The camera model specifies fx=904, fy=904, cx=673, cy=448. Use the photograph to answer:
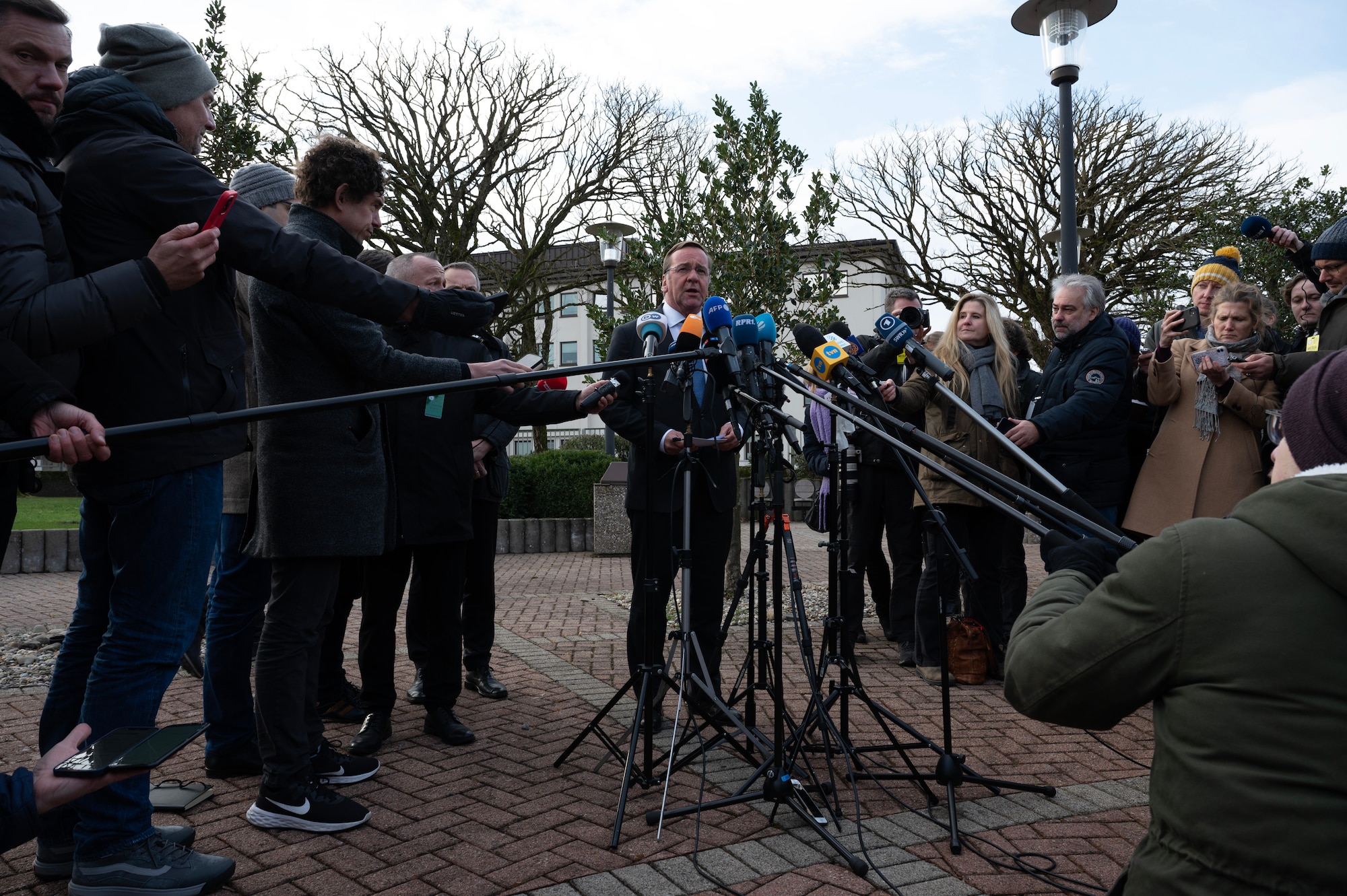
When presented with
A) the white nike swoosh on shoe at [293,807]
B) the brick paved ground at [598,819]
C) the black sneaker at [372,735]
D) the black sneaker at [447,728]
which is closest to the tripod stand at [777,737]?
the brick paved ground at [598,819]

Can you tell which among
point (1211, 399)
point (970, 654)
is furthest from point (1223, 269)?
point (970, 654)

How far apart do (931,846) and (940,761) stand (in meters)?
0.33

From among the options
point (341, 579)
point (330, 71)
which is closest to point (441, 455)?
point (341, 579)

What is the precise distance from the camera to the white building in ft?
53.8

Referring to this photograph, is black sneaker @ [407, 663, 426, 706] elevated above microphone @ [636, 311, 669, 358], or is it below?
below

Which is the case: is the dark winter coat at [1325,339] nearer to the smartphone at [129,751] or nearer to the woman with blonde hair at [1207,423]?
the woman with blonde hair at [1207,423]

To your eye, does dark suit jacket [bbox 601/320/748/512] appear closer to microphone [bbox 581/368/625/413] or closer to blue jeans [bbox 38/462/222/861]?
microphone [bbox 581/368/625/413]

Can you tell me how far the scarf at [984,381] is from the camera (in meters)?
5.39

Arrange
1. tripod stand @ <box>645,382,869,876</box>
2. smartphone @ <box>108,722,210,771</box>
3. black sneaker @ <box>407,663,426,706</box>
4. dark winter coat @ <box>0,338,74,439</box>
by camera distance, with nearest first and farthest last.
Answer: smartphone @ <box>108,722,210,771</box> → dark winter coat @ <box>0,338,74,439</box> → tripod stand @ <box>645,382,869,876</box> → black sneaker @ <box>407,663,426,706</box>

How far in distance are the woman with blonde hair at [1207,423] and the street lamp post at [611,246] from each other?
34.4 feet

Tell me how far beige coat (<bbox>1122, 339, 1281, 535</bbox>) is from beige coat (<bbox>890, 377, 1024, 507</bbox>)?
2.39 feet

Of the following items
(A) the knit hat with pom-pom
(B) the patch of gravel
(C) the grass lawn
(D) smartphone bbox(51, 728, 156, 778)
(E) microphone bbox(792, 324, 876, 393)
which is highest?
(A) the knit hat with pom-pom

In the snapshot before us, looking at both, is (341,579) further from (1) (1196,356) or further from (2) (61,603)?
(2) (61,603)

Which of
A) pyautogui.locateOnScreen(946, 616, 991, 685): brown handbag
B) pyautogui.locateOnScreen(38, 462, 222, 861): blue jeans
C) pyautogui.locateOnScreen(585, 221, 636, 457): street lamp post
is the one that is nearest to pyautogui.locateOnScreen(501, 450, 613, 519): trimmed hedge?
pyautogui.locateOnScreen(585, 221, 636, 457): street lamp post
